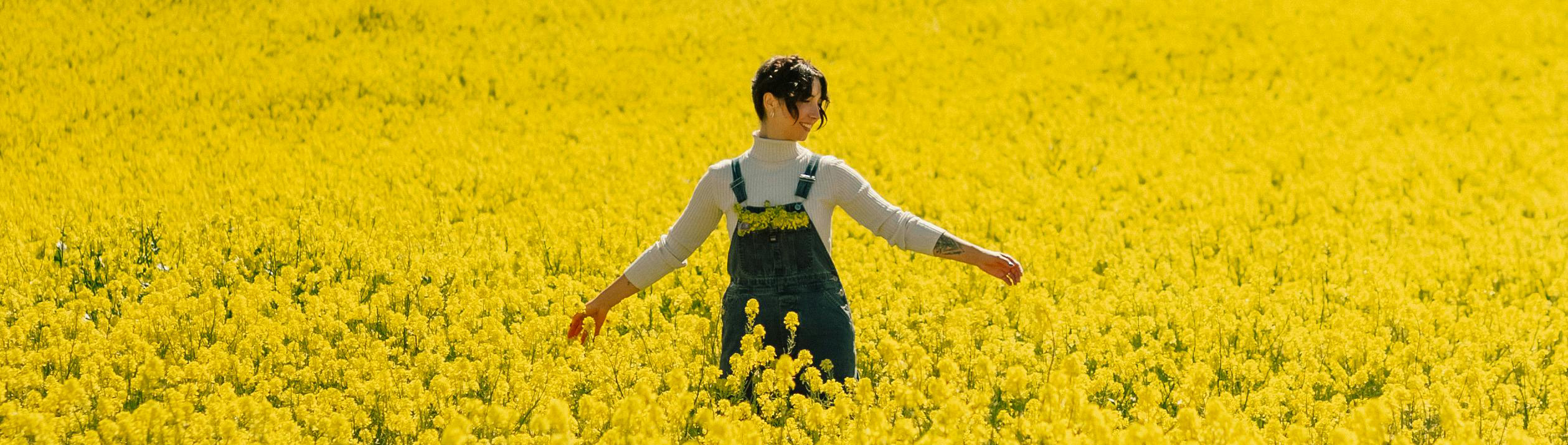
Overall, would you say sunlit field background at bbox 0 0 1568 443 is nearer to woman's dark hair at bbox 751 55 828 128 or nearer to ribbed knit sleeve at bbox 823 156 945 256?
ribbed knit sleeve at bbox 823 156 945 256

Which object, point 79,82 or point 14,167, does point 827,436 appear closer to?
point 14,167

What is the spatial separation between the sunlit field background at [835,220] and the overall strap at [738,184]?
22.8 inches

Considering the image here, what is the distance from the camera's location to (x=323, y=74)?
1351 cm

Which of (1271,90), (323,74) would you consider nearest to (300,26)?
(323,74)

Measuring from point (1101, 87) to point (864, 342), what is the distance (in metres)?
8.97

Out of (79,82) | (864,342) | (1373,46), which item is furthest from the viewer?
(1373,46)

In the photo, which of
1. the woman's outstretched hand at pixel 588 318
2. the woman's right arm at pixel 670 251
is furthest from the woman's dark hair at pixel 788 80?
the woman's outstretched hand at pixel 588 318

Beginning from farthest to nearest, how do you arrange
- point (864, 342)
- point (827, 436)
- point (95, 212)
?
point (95, 212)
point (864, 342)
point (827, 436)

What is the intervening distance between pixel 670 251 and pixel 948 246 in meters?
0.96

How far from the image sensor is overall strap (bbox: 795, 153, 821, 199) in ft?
13.5

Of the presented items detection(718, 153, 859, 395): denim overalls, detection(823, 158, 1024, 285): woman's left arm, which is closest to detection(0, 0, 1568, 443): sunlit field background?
detection(718, 153, 859, 395): denim overalls

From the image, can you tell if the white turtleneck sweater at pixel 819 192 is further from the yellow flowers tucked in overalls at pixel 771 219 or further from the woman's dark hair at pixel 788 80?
the woman's dark hair at pixel 788 80

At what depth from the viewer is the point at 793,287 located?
4199mm

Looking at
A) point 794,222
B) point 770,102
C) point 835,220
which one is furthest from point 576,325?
point 835,220
